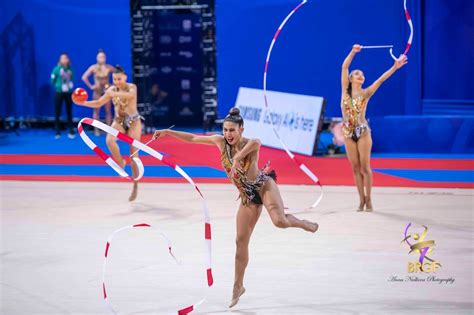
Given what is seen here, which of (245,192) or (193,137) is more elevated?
(193,137)

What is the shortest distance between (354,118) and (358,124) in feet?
0.29

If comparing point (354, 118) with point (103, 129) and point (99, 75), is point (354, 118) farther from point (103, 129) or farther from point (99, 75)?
point (99, 75)

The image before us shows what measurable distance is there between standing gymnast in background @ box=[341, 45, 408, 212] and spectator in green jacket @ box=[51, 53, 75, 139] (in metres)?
9.54

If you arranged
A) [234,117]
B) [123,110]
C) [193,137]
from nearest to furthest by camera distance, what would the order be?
[234,117] → [193,137] → [123,110]

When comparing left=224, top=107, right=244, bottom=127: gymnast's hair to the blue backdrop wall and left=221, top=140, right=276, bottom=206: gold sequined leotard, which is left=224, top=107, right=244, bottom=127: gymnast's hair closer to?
left=221, top=140, right=276, bottom=206: gold sequined leotard

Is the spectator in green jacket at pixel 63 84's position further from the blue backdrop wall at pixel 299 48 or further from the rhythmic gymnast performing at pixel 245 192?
the rhythmic gymnast performing at pixel 245 192

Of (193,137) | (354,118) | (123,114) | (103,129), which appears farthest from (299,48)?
(103,129)

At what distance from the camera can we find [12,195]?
10930mm

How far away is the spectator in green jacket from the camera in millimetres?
17312

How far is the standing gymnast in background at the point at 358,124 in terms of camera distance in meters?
9.30

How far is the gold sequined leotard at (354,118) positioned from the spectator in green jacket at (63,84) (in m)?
9.56

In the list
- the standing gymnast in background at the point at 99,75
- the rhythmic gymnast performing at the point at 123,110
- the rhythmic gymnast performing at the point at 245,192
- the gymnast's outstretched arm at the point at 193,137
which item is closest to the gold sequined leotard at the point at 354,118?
the rhythmic gymnast performing at the point at 123,110

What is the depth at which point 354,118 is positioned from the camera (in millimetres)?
9312

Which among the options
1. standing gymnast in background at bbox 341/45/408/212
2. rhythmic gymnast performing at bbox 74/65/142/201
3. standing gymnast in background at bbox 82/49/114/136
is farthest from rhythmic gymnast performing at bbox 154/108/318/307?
standing gymnast in background at bbox 82/49/114/136
